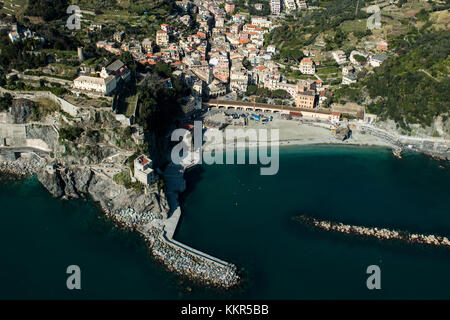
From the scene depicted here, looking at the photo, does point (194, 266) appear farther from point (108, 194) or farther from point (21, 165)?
point (21, 165)

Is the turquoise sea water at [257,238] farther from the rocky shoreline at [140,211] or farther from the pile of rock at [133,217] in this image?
the pile of rock at [133,217]

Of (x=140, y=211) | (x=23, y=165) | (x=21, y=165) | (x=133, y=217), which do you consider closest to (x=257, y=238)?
(x=140, y=211)

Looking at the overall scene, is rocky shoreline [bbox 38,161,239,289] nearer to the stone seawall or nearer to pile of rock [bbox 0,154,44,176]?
pile of rock [bbox 0,154,44,176]

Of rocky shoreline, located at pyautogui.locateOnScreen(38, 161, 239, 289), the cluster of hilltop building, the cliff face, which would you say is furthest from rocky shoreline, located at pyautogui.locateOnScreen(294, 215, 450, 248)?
the cluster of hilltop building

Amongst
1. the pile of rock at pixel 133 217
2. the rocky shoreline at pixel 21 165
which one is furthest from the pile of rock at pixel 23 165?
the pile of rock at pixel 133 217
